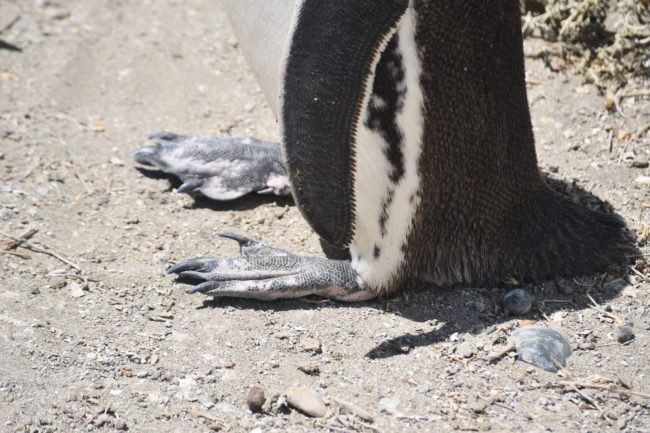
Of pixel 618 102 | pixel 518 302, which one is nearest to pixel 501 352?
pixel 518 302

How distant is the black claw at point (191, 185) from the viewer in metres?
2.51

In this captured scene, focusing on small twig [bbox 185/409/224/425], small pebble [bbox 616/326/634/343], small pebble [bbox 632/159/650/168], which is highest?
small pebble [bbox 632/159/650/168]

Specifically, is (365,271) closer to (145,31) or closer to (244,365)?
(244,365)

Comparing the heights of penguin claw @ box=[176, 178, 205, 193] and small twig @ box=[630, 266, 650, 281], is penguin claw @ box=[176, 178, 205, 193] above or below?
below

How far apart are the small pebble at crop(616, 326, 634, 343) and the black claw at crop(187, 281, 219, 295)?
108cm

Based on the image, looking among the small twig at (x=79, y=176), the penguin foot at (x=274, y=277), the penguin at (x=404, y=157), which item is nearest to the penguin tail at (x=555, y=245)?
the penguin at (x=404, y=157)

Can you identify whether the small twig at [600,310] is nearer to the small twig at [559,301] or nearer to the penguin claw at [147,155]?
the small twig at [559,301]

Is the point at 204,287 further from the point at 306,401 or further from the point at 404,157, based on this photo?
the point at 404,157

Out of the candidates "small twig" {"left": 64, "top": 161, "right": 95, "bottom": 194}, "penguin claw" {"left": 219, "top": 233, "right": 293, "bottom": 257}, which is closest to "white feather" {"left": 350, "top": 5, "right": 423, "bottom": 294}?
"penguin claw" {"left": 219, "top": 233, "right": 293, "bottom": 257}

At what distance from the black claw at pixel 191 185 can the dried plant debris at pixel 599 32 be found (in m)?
1.62

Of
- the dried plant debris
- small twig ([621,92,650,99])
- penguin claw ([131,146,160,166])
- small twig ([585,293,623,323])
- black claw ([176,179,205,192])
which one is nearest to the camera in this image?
small twig ([585,293,623,323])

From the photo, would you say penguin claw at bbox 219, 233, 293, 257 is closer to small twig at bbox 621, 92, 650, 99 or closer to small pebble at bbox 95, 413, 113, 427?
small pebble at bbox 95, 413, 113, 427

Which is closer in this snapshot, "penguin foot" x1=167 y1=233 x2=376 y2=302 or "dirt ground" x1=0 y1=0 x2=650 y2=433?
"dirt ground" x1=0 y1=0 x2=650 y2=433

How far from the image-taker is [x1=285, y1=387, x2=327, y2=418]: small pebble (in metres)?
1.64
